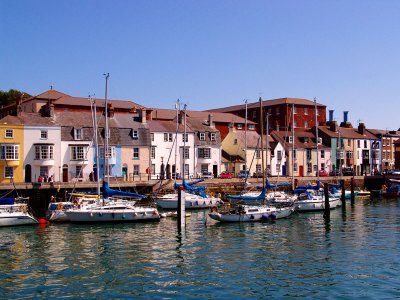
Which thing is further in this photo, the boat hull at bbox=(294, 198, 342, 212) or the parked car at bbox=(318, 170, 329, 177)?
the parked car at bbox=(318, 170, 329, 177)

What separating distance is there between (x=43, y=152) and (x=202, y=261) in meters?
41.3

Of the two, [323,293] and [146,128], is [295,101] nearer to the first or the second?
[146,128]

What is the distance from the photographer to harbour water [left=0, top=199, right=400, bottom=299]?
23141 millimetres

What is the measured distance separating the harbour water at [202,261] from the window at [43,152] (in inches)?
918

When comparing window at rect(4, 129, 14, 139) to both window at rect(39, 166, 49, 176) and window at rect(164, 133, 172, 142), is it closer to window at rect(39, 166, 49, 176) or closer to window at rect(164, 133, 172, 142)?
window at rect(39, 166, 49, 176)

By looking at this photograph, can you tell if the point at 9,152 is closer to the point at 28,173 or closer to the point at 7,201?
the point at 28,173

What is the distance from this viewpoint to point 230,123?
94875 millimetres

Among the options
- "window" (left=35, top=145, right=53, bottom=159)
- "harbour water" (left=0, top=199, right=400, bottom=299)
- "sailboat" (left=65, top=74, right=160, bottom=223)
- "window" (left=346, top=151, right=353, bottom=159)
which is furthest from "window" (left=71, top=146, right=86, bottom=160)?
"window" (left=346, top=151, right=353, bottom=159)

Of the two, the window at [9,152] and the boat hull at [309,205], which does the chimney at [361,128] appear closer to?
the boat hull at [309,205]

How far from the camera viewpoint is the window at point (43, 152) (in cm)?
6469

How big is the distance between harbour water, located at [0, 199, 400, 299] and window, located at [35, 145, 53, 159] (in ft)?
76.5

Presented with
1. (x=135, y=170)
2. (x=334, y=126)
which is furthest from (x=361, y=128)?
(x=135, y=170)

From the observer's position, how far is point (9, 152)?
63.0m

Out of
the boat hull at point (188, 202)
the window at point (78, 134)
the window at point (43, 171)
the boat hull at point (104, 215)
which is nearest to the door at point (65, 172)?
the window at point (43, 171)
